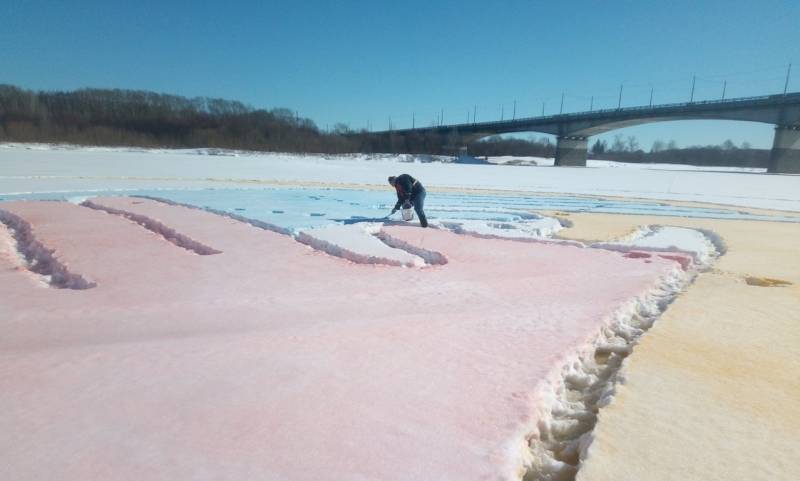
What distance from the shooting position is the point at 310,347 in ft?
10.0

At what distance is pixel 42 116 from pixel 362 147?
35.2 metres

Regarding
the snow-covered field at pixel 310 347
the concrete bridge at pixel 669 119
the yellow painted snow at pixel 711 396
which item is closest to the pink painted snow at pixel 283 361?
the snow-covered field at pixel 310 347

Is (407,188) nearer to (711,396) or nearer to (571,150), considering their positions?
(711,396)

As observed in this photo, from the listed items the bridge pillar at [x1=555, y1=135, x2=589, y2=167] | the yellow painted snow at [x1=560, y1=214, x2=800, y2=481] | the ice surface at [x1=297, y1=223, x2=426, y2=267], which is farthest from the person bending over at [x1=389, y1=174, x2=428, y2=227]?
the bridge pillar at [x1=555, y1=135, x2=589, y2=167]

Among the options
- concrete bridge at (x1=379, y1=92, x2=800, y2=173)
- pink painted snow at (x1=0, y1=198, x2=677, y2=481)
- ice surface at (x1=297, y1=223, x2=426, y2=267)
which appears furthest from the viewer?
concrete bridge at (x1=379, y1=92, x2=800, y2=173)

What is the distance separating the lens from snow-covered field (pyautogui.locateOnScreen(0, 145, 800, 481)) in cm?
202

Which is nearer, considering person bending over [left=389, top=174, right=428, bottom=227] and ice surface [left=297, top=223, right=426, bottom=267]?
ice surface [left=297, top=223, right=426, bottom=267]

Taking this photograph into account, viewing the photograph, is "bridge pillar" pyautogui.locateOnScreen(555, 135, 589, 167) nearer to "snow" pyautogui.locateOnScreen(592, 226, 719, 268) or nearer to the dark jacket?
"snow" pyautogui.locateOnScreen(592, 226, 719, 268)

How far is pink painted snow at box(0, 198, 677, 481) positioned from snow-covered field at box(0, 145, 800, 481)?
0.04 feet

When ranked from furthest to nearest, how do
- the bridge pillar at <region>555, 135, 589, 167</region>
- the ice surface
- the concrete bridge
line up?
the bridge pillar at <region>555, 135, 589, 167</region> → the concrete bridge → the ice surface

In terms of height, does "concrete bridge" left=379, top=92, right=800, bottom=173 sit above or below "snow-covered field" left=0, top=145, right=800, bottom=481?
above

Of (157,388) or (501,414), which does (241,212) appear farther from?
(501,414)

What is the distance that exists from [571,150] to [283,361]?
5198 centimetres

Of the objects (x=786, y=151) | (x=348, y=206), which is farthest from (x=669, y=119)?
(x=348, y=206)
